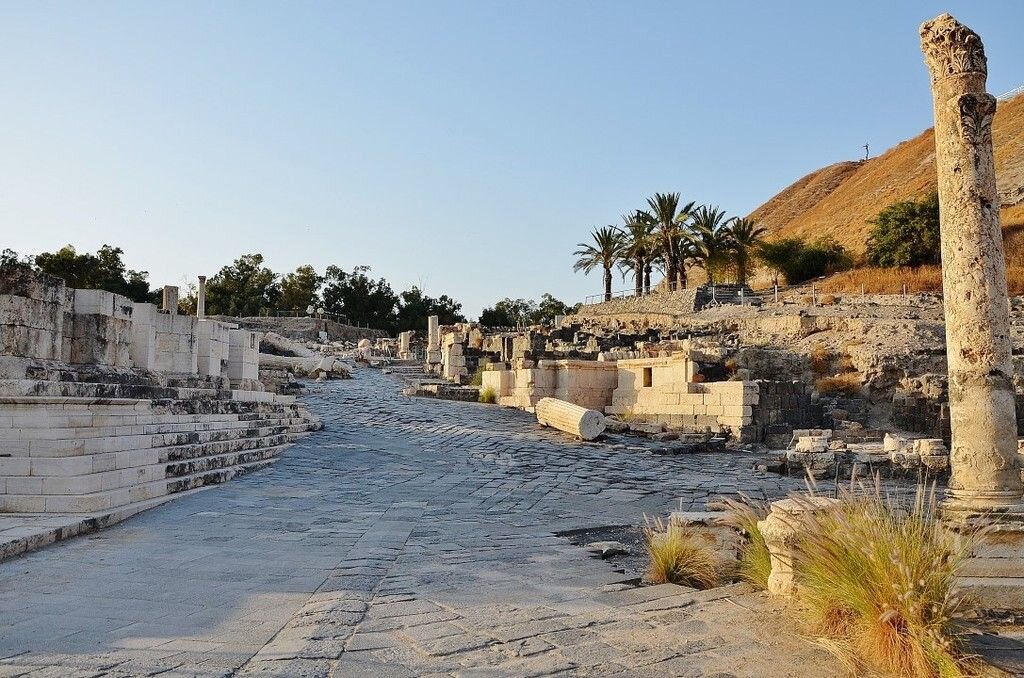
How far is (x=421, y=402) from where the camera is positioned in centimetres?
2241

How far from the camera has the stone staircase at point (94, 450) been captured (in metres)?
7.22

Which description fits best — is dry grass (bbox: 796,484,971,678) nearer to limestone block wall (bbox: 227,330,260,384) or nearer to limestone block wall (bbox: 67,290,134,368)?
limestone block wall (bbox: 67,290,134,368)

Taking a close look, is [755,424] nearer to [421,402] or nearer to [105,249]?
[421,402]

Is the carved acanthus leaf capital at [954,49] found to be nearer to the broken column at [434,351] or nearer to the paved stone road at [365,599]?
the paved stone road at [365,599]

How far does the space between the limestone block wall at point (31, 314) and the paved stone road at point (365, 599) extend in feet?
7.46

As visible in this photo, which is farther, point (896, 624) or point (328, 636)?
point (328, 636)

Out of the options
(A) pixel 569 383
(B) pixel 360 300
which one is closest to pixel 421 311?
(B) pixel 360 300

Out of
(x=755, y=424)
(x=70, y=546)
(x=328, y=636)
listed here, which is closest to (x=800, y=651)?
(x=328, y=636)

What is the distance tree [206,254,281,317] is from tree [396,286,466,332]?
33.9 ft

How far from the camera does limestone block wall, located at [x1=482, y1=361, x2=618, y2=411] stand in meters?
20.6

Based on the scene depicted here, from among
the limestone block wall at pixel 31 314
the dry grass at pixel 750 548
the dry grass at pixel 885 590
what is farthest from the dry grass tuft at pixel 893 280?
the limestone block wall at pixel 31 314

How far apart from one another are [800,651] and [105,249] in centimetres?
5641

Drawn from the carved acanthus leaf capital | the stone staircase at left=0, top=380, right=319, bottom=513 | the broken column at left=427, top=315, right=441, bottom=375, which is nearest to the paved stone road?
the stone staircase at left=0, top=380, right=319, bottom=513

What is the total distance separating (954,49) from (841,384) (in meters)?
18.3
